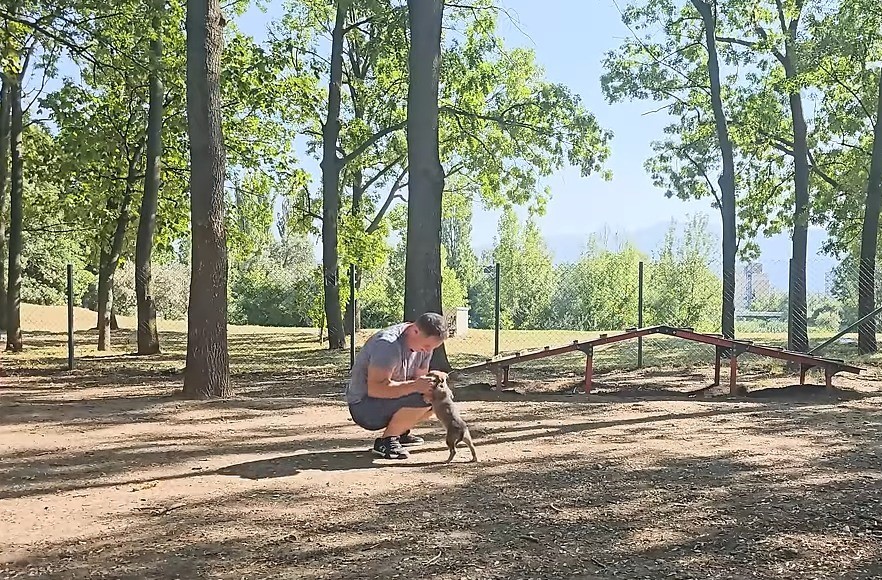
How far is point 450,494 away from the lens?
16.4ft

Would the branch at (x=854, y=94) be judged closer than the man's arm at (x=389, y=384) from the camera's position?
No

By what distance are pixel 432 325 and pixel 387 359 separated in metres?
0.44

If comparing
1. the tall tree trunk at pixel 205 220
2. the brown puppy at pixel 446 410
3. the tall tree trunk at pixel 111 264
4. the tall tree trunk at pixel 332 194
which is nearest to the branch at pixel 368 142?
the tall tree trunk at pixel 332 194

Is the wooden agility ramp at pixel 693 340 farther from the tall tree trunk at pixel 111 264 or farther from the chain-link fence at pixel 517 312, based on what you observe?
the tall tree trunk at pixel 111 264

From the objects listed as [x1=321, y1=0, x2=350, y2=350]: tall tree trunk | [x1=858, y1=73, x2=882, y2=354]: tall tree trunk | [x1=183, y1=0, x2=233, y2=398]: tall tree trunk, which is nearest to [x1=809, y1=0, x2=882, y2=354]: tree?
[x1=858, y1=73, x2=882, y2=354]: tall tree trunk

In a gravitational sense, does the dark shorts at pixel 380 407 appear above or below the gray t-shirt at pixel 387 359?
below

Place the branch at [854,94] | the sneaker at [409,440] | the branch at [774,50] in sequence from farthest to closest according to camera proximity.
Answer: the branch at [774,50], the branch at [854,94], the sneaker at [409,440]

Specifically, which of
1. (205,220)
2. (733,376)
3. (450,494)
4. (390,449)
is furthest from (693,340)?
(450,494)

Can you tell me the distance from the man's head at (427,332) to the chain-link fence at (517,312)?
749 cm

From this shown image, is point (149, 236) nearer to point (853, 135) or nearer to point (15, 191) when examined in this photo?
point (15, 191)

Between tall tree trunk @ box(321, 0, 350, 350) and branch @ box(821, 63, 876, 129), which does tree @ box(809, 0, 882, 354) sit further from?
tall tree trunk @ box(321, 0, 350, 350)

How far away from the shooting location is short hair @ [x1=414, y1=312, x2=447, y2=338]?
541 cm

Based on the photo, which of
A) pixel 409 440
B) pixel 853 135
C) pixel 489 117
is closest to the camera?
pixel 409 440

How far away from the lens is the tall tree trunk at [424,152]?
1180 centimetres
